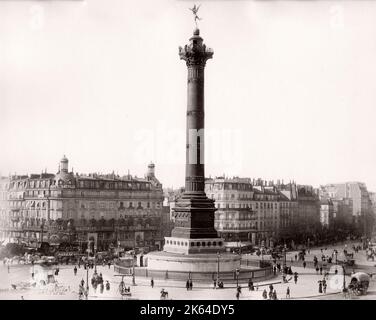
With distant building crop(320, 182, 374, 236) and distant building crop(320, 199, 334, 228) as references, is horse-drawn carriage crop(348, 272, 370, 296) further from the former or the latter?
distant building crop(320, 199, 334, 228)

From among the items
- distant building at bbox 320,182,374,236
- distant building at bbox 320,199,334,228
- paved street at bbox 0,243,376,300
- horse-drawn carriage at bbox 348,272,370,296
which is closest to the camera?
paved street at bbox 0,243,376,300

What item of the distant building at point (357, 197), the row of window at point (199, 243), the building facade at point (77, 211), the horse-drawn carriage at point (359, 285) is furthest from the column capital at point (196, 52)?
the distant building at point (357, 197)

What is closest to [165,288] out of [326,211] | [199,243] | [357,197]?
[199,243]

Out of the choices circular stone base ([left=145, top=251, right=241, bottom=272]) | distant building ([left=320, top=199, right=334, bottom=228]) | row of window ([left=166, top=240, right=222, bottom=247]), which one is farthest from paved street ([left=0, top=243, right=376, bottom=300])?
distant building ([left=320, top=199, right=334, bottom=228])

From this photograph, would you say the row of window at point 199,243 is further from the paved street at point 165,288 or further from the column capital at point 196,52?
the column capital at point 196,52

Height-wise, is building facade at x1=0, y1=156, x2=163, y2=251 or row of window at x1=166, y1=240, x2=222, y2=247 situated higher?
building facade at x1=0, y1=156, x2=163, y2=251

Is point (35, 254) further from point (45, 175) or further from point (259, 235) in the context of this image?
point (259, 235)
